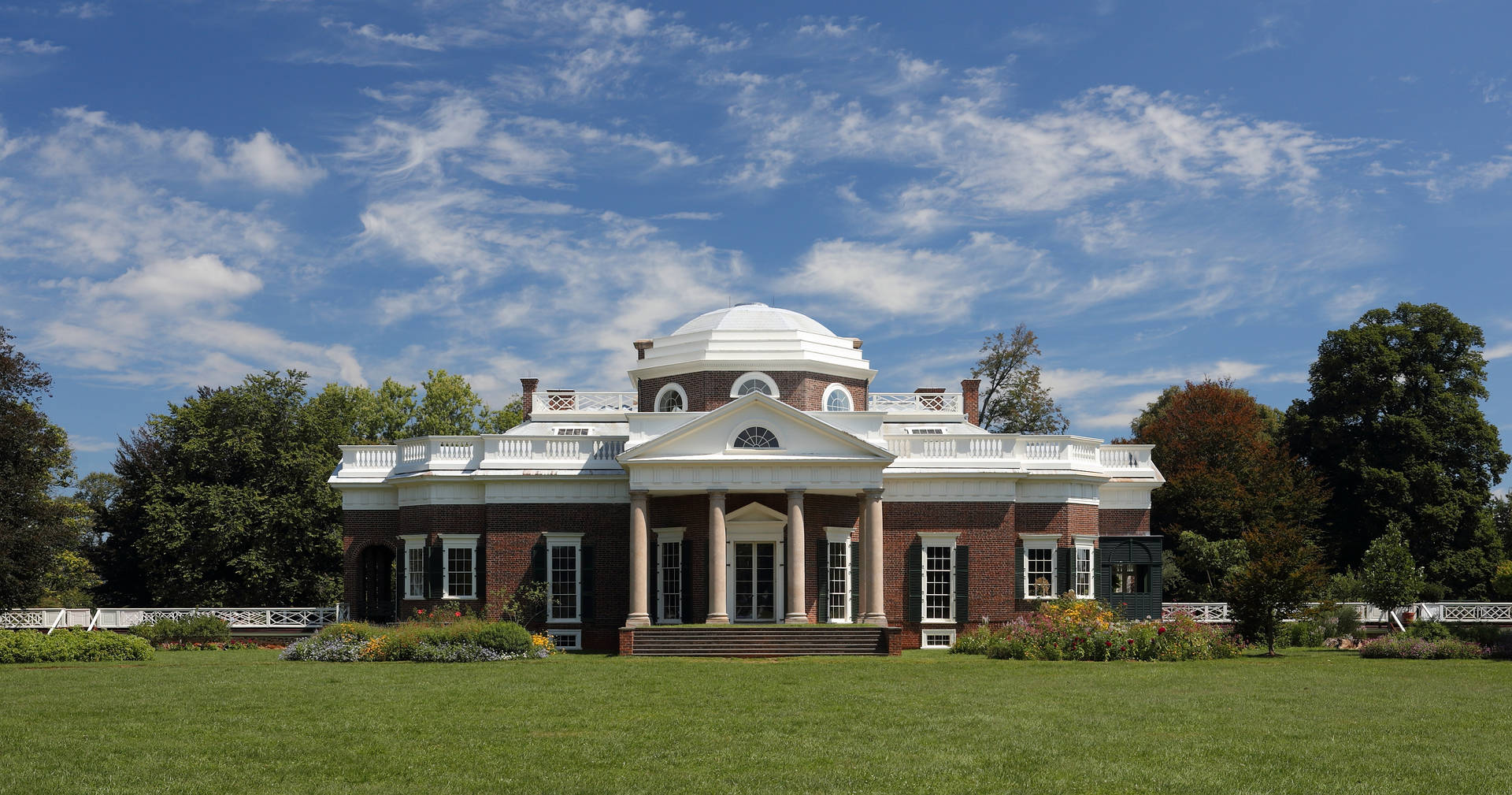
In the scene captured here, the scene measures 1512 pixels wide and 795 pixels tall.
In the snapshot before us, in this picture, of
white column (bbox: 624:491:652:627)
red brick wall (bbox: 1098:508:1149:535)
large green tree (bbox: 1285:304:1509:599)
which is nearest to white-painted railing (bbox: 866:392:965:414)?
red brick wall (bbox: 1098:508:1149:535)

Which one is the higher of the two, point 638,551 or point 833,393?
point 833,393

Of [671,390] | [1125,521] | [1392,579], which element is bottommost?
[1392,579]

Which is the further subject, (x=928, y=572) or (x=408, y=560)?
(x=408, y=560)

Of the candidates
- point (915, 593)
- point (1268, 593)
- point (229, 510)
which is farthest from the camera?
point (229, 510)

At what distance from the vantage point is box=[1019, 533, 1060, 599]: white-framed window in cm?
3603

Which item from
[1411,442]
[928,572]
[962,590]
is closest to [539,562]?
[928,572]

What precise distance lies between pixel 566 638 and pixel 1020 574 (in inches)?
511

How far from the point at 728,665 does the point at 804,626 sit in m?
5.41

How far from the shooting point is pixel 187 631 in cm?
3547

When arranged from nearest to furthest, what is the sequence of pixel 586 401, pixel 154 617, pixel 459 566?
pixel 459 566
pixel 154 617
pixel 586 401

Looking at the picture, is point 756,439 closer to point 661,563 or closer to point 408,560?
point 661,563

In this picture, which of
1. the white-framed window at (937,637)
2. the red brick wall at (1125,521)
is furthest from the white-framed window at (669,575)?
the red brick wall at (1125,521)

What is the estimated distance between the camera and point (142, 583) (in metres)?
47.9

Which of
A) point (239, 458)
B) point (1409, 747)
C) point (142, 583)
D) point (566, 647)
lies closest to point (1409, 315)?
point (566, 647)
